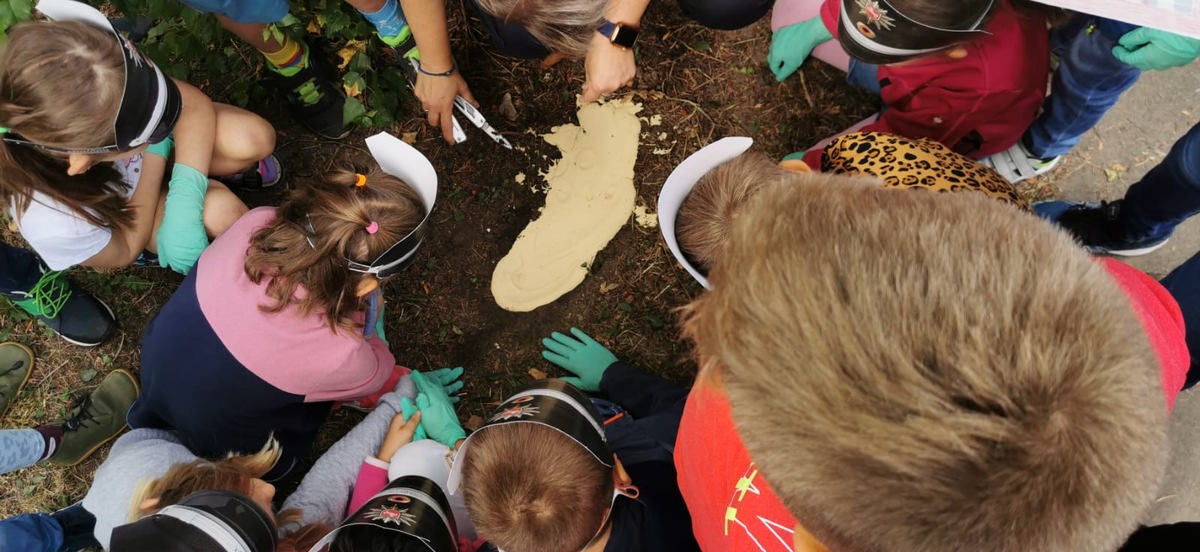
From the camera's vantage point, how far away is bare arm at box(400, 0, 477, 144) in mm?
2088

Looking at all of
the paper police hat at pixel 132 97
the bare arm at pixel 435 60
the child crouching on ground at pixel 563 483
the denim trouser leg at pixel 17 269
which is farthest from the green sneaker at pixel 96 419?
the child crouching on ground at pixel 563 483

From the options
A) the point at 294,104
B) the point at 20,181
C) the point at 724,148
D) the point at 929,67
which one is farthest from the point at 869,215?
the point at 294,104

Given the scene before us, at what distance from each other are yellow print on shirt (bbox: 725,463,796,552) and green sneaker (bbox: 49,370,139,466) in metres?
2.66

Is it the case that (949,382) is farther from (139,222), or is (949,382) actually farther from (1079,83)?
(139,222)

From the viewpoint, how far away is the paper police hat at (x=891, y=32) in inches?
64.3

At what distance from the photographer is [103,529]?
6.53 ft

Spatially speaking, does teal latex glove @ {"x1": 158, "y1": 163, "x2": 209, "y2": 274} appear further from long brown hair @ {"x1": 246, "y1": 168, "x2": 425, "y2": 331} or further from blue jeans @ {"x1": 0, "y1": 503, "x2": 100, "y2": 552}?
blue jeans @ {"x1": 0, "y1": 503, "x2": 100, "y2": 552}

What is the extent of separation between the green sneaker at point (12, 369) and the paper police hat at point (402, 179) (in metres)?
1.99

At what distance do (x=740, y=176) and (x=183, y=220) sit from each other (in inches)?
76.6

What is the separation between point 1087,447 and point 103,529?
2.60 meters

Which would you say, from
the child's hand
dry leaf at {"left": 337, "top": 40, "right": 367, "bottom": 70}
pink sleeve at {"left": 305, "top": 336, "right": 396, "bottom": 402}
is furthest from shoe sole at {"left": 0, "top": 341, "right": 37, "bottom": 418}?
dry leaf at {"left": 337, "top": 40, "right": 367, "bottom": 70}

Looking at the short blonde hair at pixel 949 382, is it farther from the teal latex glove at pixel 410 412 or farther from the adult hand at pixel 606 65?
the teal latex glove at pixel 410 412

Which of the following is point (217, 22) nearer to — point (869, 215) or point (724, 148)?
point (724, 148)

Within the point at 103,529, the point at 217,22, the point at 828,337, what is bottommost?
the point at 103,529
